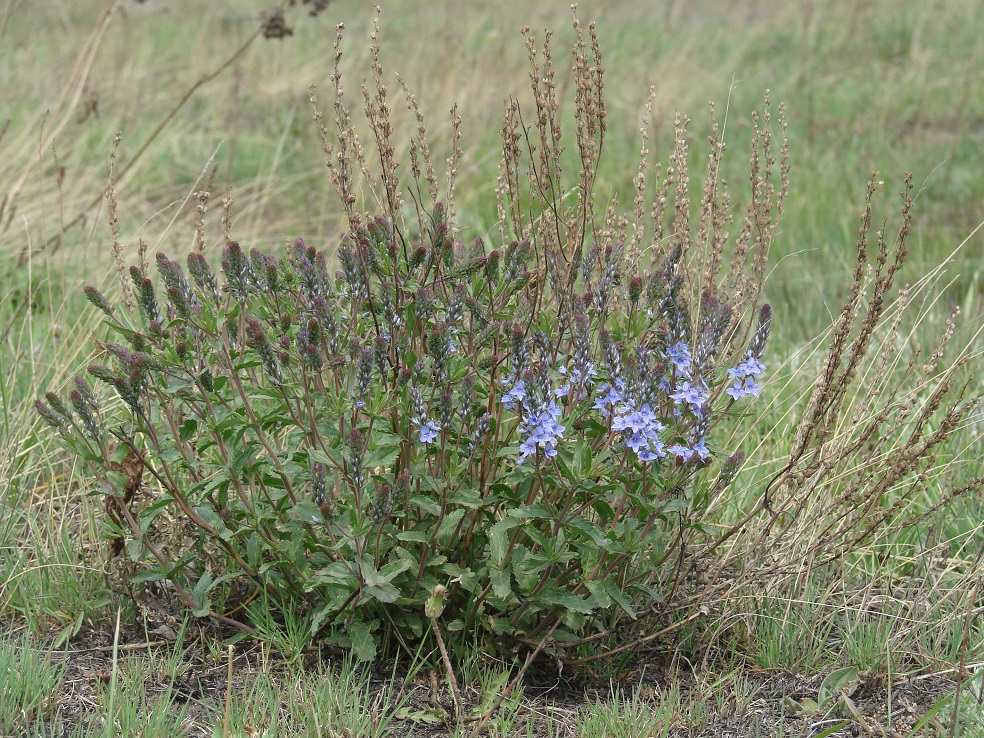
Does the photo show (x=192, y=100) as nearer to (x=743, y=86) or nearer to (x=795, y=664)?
(x=743, y=86)

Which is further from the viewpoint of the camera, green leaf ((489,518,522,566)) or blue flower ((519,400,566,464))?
green leaf ((489,518,522,566))

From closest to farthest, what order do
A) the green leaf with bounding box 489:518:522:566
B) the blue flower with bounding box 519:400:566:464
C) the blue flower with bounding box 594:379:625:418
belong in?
the blue flower with bounding box 519:400:566:464, the blue flower with bounding box 594:379:625:418, the green leaf with bounding box 489:518:522:566

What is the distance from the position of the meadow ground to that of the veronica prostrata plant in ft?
0.66

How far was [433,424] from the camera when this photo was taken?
2.31 meters

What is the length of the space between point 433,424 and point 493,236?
3.38 metres

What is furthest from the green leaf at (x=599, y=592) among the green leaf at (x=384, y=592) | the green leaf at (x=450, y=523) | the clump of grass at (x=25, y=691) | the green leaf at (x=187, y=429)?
the clump of grass at (x=25, y=691)

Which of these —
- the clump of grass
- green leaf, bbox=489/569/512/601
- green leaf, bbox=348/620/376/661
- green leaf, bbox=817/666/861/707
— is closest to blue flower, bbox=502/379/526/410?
green leaf, bbox=489/569/512/601

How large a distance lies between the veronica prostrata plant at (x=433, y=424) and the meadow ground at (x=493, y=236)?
0.66 feet

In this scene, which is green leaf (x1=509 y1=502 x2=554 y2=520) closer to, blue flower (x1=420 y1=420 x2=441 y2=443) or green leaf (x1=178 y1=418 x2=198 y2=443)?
blue flower (x1=420 y1=420 x2=441 y2=443)

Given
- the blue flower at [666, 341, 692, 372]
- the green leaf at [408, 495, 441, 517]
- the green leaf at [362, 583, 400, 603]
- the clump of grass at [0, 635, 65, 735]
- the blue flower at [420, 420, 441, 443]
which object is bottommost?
the clump of grass at [0, 635, 65, 735]

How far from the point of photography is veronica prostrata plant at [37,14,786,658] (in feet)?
7.75

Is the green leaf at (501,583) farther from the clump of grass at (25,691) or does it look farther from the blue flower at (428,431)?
the clump of grass at (25,691)

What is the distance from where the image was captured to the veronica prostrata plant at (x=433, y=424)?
2361mm

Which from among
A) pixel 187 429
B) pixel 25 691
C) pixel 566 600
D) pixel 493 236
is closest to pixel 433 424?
pixel 566 600
